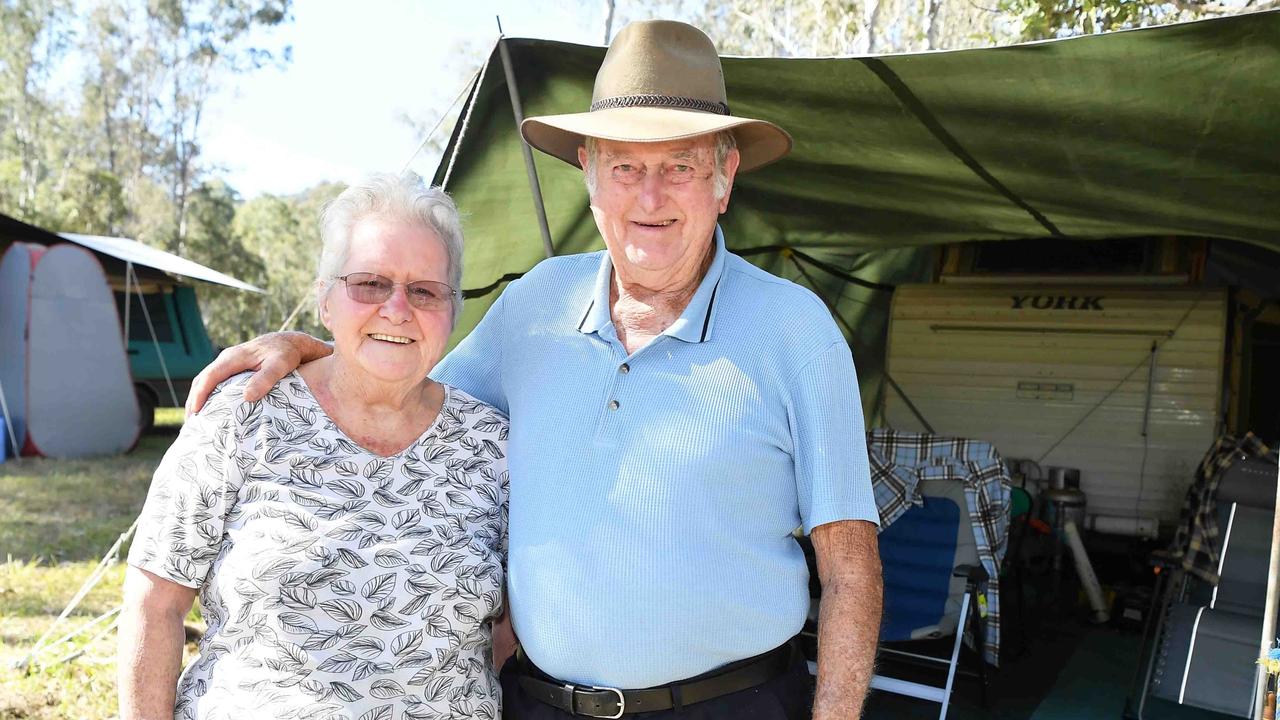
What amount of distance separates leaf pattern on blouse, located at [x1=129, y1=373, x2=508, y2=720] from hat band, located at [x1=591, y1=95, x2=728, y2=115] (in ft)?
2.53

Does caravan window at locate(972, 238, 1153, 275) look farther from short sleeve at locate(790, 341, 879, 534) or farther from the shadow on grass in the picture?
the shadow on grass

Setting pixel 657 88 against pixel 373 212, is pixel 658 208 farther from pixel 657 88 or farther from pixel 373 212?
pixel 373 212

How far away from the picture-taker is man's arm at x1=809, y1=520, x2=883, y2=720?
5.26ft

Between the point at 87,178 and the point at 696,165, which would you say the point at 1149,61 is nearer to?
the point at 696,165

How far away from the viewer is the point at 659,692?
1646mm

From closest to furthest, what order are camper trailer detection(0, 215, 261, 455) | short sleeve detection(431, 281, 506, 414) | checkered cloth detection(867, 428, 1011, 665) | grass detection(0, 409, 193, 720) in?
short sleeve detection(431, 281, 506, 414) < grass detection(0, 409, 193, 720) < checkered cloth detection(867, 428, 1011, 665) < camper trailer detection(0, 215, 261, 455)

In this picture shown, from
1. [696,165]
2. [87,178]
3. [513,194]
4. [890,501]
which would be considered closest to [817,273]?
[890,501]

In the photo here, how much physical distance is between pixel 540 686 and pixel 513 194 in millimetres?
2539

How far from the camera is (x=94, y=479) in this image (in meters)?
8.65

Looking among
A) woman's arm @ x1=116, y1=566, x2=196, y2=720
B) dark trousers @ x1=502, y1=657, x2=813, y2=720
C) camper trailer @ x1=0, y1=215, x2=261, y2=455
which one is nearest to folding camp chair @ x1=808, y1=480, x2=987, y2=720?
dark trousers @ x1=502, y1=657, x2=813, y2=720

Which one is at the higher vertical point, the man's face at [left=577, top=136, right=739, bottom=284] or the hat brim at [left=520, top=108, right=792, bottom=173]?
the hat brim at [left=520, top=108, right=792, bottom=173]

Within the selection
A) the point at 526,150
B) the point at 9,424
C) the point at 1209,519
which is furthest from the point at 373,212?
the point at 9,424

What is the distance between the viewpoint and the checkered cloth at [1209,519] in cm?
392

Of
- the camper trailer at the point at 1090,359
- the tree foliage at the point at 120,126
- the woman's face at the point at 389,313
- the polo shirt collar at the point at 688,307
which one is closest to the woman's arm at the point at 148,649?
the woman's face at the point at 389,313
